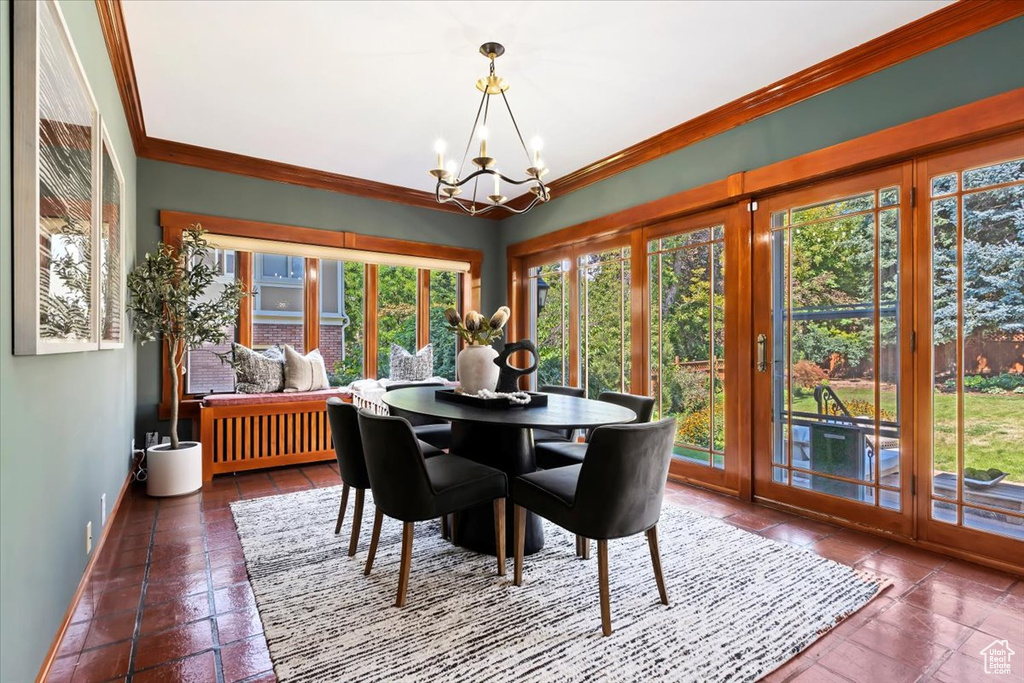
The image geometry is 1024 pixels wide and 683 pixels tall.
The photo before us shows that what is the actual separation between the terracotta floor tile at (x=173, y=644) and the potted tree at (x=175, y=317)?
1.95m

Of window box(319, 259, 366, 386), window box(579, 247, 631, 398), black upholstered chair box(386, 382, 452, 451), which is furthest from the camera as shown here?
window box(319, 259, 366, 386)

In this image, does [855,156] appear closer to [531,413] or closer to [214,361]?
[531,413]

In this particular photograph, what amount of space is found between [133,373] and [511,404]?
3.17 m

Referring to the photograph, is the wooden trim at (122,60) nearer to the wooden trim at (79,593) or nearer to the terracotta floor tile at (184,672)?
the wooden trim at (79,593)

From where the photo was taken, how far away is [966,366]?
95.6 inches

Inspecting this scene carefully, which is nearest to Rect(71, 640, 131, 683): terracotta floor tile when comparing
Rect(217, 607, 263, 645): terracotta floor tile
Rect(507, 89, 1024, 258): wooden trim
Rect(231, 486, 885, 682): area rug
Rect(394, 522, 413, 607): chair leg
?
Rect(217, 607, 263, 645): terracotta floor tile

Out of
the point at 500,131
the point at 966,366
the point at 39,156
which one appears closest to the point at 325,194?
the point at 500,131

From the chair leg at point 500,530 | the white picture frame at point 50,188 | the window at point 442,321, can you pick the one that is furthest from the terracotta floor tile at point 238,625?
the window at point 442,321

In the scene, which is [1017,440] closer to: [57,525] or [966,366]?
[966,366]

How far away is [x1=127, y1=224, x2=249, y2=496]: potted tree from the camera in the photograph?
134 inches

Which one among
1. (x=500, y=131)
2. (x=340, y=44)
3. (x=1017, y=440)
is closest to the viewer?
(x=1017, y=440)

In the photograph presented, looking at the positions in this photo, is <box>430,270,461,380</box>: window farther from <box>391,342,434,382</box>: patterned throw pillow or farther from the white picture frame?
the white picture frame

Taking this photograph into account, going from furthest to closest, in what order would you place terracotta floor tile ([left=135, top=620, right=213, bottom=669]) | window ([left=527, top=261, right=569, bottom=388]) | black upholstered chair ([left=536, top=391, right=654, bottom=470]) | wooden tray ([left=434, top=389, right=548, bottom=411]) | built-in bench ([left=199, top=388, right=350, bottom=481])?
1. window ([left=527, top=261, right=569, bottom=388])
2. built-in bench ([left=199, top=388, right=350, bottom=481])
3. black upholstered chair ([left=536, top=391, right=654, bottom=470])
4. wooden tray ([left=434, top=389, right=548, bottom=411])
5. terracotta floor tile ([left=135, top=620, right=213, bottom=669])

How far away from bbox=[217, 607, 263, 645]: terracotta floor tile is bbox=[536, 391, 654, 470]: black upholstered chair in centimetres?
Result: 148
